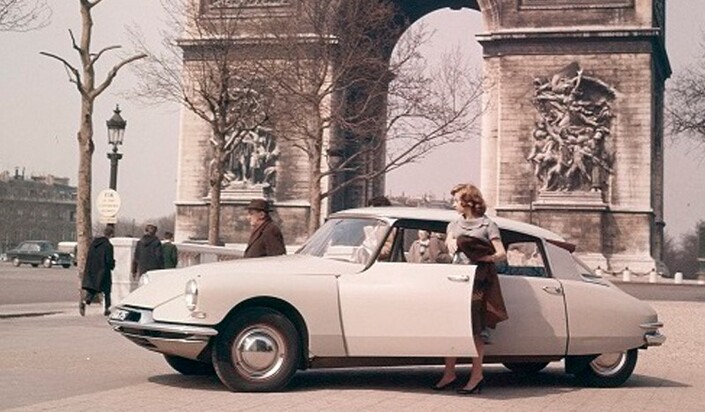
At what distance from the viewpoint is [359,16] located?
113ft

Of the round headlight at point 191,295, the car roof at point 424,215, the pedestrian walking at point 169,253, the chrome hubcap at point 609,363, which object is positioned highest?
the car roof at point 424,215

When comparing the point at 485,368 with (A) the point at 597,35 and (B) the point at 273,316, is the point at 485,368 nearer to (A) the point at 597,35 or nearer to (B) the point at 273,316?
(B) the point at 273,316

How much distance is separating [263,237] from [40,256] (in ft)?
166

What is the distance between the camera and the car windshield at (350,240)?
9750mm

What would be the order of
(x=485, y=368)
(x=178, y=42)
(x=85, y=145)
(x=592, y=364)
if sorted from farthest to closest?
(x=178, y=42), (x=85, y=145), (x=485, y=368), (x=592, y=364)

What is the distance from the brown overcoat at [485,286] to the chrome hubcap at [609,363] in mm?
1501

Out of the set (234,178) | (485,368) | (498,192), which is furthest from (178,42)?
(485,368)

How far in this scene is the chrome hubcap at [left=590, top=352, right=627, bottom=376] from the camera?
10.7 metres

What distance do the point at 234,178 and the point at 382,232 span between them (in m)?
29.2

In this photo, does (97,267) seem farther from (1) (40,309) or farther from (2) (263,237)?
(2) (263,237)

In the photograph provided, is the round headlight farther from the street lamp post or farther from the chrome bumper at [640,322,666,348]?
the street lamp post

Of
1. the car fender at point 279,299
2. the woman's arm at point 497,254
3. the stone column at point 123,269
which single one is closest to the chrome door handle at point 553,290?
the woman's arm at point 497,254

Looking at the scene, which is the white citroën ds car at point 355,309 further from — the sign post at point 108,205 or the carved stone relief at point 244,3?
the carved stone relief at point 244,3

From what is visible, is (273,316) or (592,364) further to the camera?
(592,364)
